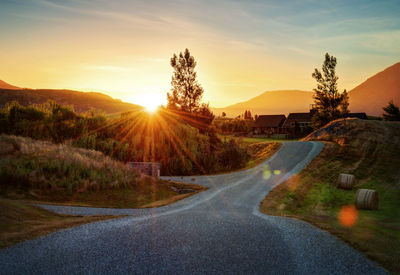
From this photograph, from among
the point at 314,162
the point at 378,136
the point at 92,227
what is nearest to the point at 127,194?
the point at 92,227

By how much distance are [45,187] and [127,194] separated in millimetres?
3953

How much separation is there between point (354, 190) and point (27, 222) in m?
21.6

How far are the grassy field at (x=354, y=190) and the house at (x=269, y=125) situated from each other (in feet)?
132

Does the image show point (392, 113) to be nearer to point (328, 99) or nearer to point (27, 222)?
point (328, 99)

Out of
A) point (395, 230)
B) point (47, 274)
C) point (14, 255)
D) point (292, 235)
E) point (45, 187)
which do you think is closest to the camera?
point (47, 274)

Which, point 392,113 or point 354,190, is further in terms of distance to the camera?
point 392,113

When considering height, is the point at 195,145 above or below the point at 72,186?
above

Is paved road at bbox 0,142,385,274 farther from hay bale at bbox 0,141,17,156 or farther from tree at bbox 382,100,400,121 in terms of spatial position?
tree at bbox 382,100,400,121

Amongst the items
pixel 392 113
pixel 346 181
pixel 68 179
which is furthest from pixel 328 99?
pixel 68 179

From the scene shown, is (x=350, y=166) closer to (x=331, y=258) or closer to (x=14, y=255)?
(x=331, y=258)

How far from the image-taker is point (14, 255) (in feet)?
20.9

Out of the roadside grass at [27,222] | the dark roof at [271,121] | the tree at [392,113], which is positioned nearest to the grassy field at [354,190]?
the roadside grass at [27,222]

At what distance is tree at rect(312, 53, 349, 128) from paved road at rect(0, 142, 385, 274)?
5318 cm

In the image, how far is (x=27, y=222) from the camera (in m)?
8.39
